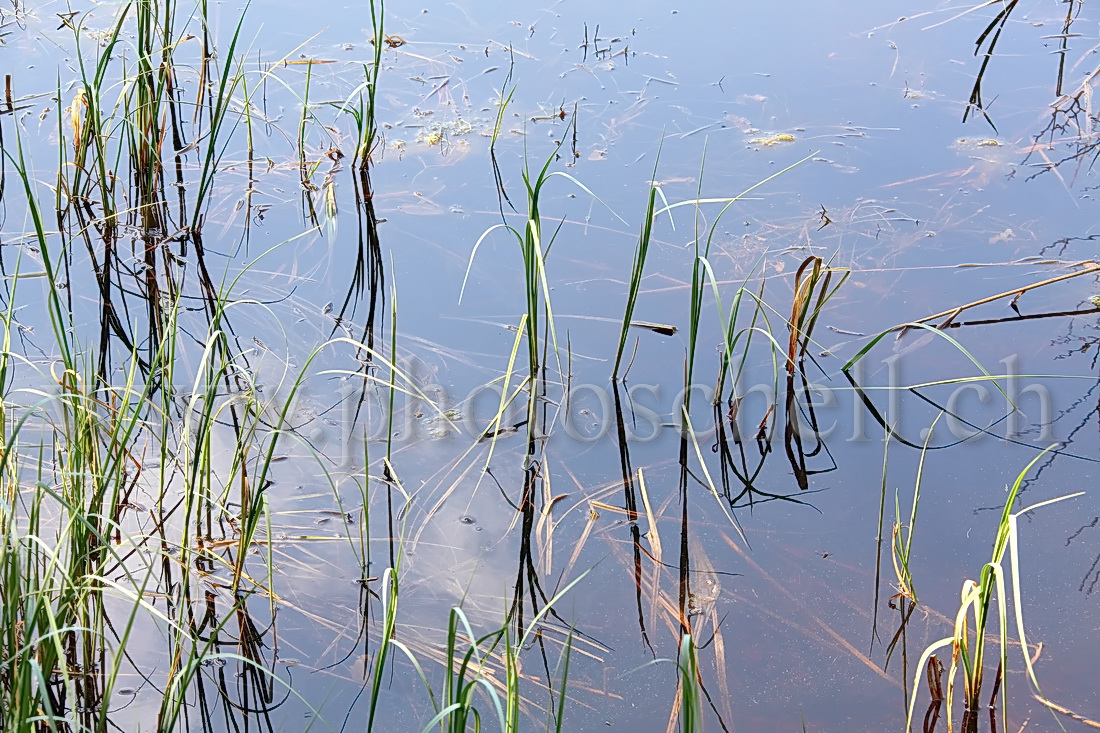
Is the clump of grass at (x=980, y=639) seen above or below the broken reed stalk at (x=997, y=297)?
below

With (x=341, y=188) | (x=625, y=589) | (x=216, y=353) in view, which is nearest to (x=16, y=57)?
(x=341, y=188)

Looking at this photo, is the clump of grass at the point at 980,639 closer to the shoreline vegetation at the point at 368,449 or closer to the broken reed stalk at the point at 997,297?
the shoreline vegetation at the point at 368,449

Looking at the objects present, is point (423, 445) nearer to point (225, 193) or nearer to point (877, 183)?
point (225, 193)

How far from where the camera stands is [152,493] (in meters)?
2.21

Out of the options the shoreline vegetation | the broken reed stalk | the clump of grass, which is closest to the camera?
the clump of grass

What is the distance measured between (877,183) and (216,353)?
6.47 feet

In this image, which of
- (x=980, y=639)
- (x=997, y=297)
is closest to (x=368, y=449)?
(x=980, y=639)

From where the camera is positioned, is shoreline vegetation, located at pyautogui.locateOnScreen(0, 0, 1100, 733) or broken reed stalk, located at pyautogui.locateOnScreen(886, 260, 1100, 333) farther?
broken reed stalk, located at pyautogui.locateOnScreen(886, 260, 1100, 333)

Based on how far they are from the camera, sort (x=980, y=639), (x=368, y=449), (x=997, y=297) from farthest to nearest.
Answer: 1. (x=997, y=297)
2. (x=368, y=449)
3. (x=980, y=639)

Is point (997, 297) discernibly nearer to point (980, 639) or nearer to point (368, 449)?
point (980, 639)

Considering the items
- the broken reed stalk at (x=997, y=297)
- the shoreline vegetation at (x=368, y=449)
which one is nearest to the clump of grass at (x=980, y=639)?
the shoreline vegetation at (x=368, y=449)

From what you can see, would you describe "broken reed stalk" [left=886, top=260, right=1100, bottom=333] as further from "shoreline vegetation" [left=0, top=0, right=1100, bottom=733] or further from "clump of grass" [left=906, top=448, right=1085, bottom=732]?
"clump of grass" [left=906, top=448, right=1085, bottom=732]

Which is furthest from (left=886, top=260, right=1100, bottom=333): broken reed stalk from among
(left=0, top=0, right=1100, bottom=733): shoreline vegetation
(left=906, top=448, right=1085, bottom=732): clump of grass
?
(left=906, top=448, right=1085, bottom=732): clump of grass

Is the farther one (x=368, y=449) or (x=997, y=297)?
(x=997, y=297)
